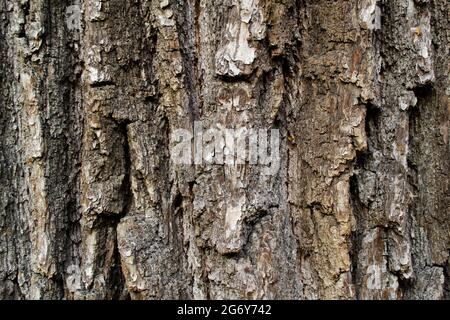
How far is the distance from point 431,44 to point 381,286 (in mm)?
755

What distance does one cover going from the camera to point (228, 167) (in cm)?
128

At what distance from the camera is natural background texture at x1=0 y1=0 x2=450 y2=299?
4.20 ft

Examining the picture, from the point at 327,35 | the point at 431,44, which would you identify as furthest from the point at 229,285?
the point at 431,44

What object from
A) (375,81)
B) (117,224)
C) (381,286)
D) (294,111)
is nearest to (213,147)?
(294,111)

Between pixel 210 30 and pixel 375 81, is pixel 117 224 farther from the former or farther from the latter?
pixel 375 81

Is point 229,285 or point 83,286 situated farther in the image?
point 83,286

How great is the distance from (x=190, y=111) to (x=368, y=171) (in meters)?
0.57

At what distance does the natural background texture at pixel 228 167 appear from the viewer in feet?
4.20

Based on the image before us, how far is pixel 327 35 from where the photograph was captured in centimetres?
132

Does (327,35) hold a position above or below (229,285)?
above

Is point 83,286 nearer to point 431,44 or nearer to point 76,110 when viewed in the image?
point 76,110

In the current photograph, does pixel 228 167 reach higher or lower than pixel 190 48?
lower

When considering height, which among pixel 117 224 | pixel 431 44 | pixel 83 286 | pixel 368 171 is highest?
pixel 431 44

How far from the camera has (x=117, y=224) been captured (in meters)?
1.37
